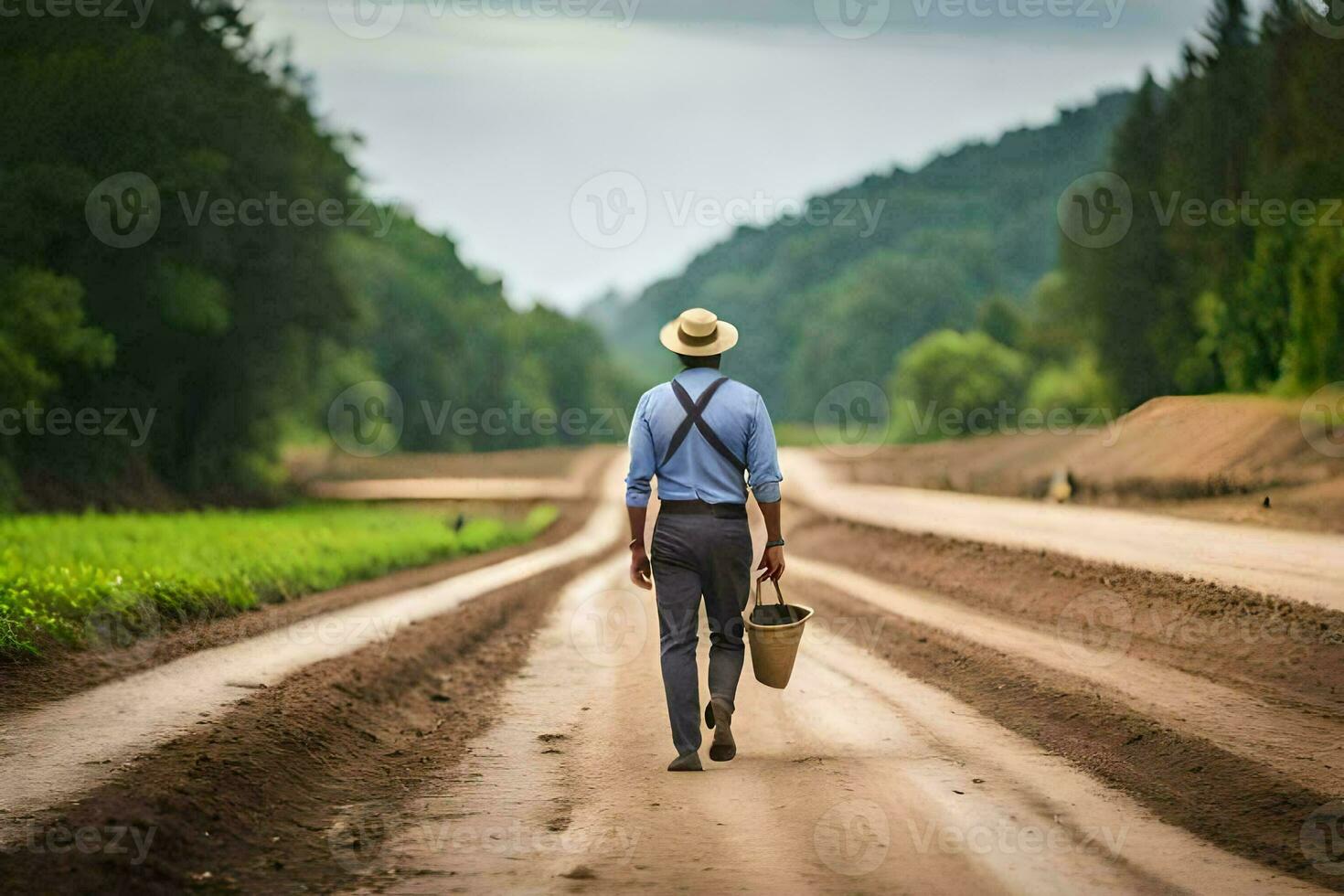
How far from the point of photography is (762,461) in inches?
312

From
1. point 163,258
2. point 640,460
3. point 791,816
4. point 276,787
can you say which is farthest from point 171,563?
point 163,258

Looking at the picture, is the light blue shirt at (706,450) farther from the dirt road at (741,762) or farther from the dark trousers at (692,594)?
the dirt road at (741,762)

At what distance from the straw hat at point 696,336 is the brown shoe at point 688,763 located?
2.32 metres

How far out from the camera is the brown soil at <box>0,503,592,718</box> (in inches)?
395

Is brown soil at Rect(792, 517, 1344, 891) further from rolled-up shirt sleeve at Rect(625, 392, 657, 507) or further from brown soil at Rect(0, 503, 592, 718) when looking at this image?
brown soil at Rect(0, 503, 592, 718)

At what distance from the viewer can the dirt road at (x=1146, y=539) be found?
15.1m

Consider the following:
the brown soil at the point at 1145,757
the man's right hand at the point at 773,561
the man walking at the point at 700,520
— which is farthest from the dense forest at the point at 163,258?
the man's right hand at the point at 773,561

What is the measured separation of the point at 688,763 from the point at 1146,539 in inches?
586

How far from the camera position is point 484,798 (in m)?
7.18

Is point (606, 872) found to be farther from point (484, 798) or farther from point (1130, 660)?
point (1130, 660)

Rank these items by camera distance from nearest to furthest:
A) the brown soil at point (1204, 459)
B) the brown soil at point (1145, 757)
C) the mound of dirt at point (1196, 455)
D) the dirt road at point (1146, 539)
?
the brown soil at point (1145, 757) < the dirt road at point (1146, 539) < the brown soil at point (1204, 459) < the mound of dirt at point (1196, 455)

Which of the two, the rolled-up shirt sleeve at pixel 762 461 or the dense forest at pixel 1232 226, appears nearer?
the rolled-up shirt sleeve at pixel 762 461

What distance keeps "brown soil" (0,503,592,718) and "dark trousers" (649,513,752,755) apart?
4.65 metres

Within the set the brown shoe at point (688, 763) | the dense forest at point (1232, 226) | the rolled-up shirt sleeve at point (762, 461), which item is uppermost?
the dense forest at point (1232, 226)
